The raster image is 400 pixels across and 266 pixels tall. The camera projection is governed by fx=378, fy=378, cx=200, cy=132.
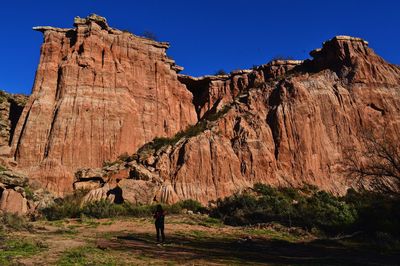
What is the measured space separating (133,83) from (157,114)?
15.6 feet

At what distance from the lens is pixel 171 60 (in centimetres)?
5153

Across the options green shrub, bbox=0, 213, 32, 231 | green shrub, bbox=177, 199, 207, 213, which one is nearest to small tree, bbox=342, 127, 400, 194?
green shrub, bbox=177, 199, 207, 213

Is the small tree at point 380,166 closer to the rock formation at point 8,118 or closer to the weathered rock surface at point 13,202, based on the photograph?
the weathered rock surface at point 13,202

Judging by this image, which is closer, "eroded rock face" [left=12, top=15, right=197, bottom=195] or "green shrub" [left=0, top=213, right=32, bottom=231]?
"green shrub" [left=0, top=213, right=32, bottom=231]

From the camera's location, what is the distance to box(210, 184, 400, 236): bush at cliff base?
23.4 meters

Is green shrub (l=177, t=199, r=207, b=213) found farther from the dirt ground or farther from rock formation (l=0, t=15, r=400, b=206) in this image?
the dirt ground

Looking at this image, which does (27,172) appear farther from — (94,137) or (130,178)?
(130,178)

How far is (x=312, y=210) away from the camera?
28875 mm

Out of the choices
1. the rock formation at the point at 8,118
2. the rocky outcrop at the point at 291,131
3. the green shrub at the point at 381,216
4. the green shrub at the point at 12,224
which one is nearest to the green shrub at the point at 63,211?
the rocky outcrop at the point at 291,131

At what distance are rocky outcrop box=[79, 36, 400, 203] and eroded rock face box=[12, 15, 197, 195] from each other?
182 inches

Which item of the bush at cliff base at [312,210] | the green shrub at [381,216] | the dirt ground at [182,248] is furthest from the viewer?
the bush at cliff base at [312,210]

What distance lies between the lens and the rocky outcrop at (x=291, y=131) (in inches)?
1423

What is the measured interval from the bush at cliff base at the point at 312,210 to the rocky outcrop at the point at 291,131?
2.16 meters

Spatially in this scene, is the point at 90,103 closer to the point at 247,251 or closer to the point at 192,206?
the point at 192,206
